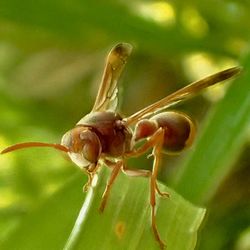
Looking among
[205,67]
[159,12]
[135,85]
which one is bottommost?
[135,85]

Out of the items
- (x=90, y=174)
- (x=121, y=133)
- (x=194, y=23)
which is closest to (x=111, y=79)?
(x=121, y=133)

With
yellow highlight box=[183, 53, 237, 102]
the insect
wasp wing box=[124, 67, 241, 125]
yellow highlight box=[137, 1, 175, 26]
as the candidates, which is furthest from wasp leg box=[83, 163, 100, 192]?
yellow highlight box=[183, 53, 237, 102]

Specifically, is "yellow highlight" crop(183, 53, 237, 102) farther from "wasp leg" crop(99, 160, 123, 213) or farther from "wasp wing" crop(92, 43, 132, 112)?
"wasp leg" crop(99, 160, 123, 213)

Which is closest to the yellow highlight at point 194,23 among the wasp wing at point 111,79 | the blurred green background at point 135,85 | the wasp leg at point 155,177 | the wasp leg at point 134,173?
the blurred green background at point 135,85

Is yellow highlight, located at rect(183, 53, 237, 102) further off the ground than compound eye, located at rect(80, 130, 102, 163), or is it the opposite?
compound eye, located at rect(80, 130, 102, 163)

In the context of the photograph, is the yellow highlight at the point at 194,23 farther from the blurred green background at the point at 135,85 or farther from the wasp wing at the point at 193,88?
the wasp wing at the point at 193,88

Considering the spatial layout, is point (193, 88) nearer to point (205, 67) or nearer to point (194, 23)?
point (194, 23)
